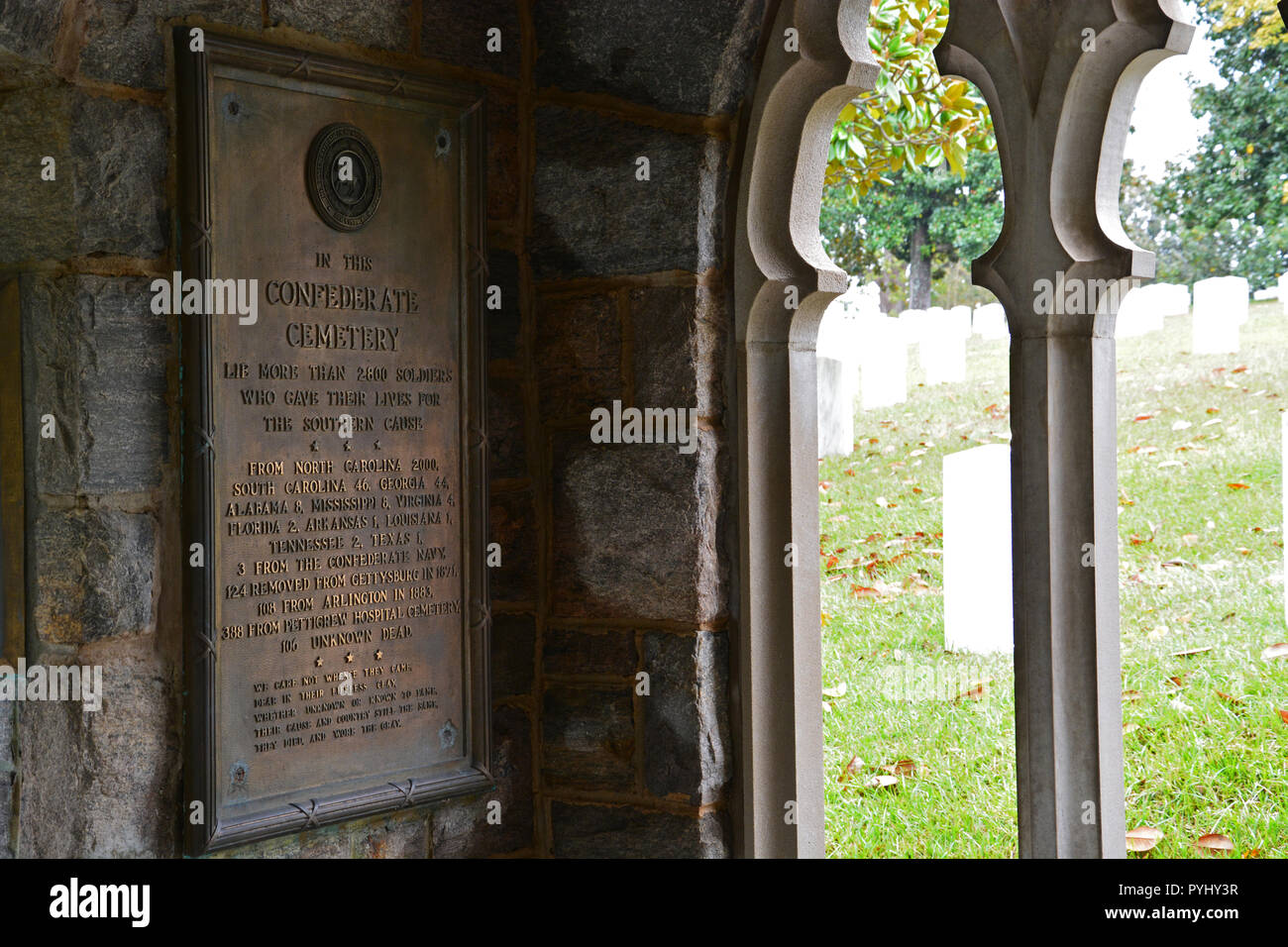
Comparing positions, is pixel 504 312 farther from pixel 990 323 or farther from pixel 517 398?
pixel 990 323

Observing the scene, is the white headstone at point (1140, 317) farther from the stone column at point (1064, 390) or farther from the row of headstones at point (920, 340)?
the stone column at point (1064, 390)

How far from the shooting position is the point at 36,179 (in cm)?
188

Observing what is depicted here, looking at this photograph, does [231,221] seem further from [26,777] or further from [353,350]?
[26,777]

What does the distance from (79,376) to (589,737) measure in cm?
123

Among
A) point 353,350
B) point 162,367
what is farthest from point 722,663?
point 162,367

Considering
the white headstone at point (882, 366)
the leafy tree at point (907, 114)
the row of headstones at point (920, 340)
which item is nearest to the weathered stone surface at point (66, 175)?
the leafy tree at point (907, 114)

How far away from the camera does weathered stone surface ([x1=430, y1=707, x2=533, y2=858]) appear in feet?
7.71

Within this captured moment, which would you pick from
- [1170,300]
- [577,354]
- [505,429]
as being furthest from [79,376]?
[1170,300]

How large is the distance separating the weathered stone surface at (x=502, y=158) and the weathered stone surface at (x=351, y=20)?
0.78 feet

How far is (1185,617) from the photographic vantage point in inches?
185

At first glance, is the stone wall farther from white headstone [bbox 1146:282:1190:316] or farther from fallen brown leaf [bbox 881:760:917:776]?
white headstone [bbox 1146:282:1190:316]

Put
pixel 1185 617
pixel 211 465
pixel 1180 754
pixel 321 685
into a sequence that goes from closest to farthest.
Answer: pixel 211 465, pixel 321 685, pixel 1180 754, pixel 1185 617

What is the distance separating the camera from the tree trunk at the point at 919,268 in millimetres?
14852

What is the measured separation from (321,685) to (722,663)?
2.62 feet
